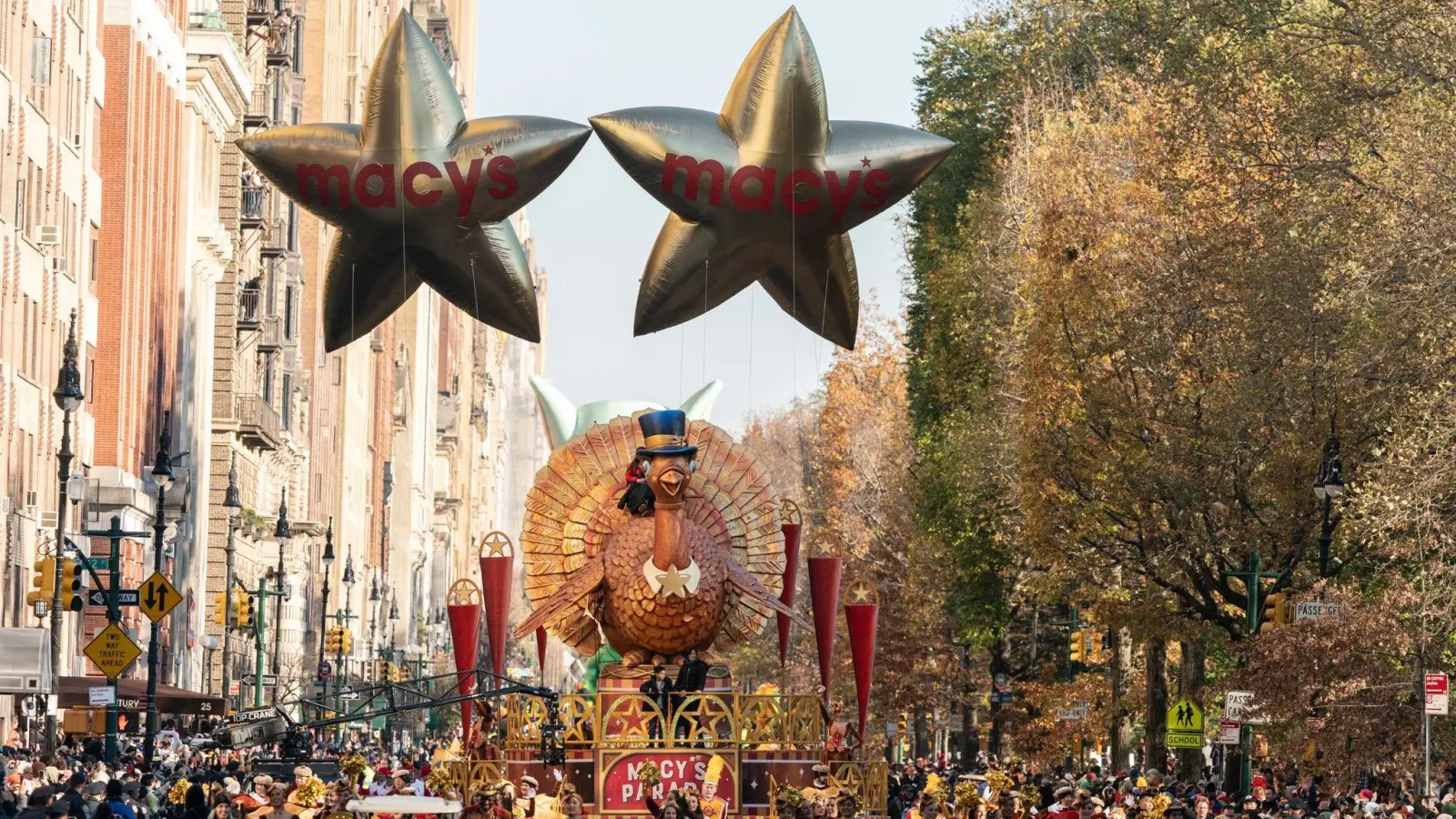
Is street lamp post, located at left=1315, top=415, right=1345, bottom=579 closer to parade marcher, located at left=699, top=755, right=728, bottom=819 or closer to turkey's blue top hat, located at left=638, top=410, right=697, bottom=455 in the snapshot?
turkey's blue top hat, located at left=638, top=410, right=697, bottom=455

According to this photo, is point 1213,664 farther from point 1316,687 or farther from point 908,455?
point 1316,687

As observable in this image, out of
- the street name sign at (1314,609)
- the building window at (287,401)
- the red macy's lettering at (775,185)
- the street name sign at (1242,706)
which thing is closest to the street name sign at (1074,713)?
the street name sign at (1242,706)

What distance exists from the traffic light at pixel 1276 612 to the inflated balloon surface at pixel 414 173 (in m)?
12.2

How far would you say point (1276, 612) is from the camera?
33.6 meters

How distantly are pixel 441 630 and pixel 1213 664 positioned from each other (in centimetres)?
12500

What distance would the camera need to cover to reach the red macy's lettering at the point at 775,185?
25094mm

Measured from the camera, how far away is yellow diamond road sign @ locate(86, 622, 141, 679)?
30.7 m

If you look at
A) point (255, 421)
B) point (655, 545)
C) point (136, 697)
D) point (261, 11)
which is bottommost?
point (136, 697)

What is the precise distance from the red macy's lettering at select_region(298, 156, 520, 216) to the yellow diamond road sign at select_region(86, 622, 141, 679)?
7750 mm

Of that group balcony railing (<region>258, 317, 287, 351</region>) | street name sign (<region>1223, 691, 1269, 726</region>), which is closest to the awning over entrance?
street name sign (<region>1223, 691, 1269, 726</region>)

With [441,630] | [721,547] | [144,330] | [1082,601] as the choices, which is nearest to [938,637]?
[144,330]

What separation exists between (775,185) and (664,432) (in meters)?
2.67

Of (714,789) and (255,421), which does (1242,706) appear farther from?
(255,421)

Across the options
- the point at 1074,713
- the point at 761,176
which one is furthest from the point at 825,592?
the point at 1074,713
